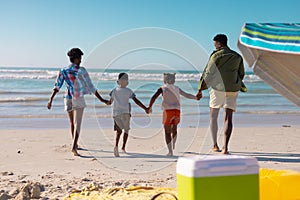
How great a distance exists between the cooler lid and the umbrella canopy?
41.0 inches

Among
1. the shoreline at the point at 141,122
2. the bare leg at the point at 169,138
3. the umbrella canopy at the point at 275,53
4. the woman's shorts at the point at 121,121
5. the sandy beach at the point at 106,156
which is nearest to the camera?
the umbrella canopy at the point at 275,53

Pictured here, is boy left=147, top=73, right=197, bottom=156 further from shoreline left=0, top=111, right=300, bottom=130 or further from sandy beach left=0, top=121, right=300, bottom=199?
shoreline left=0, top=111, right=300, bottom=130

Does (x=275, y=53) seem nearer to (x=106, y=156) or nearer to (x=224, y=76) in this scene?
(x=224, y=76)

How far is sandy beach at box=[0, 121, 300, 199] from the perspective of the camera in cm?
520

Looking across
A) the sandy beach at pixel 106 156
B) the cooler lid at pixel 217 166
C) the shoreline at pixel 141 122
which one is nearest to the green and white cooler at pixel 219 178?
the cooler lid at pixel 217 166

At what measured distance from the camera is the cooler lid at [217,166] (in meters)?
2.63

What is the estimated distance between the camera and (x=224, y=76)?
6422mm

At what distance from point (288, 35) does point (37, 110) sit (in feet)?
35.2

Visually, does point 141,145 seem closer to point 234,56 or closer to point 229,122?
point 229,122

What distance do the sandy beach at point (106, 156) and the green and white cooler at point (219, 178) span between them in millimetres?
2321

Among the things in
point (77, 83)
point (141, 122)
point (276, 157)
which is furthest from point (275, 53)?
point (141, 122)

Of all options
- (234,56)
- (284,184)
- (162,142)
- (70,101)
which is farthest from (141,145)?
(284,184)

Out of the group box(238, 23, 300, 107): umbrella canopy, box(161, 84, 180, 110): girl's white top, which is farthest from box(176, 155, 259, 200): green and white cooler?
box(161, 84, 180, 110): girl's white top

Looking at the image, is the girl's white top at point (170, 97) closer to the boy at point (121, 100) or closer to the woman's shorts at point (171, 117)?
the woman's shorts at point (171, 117)
